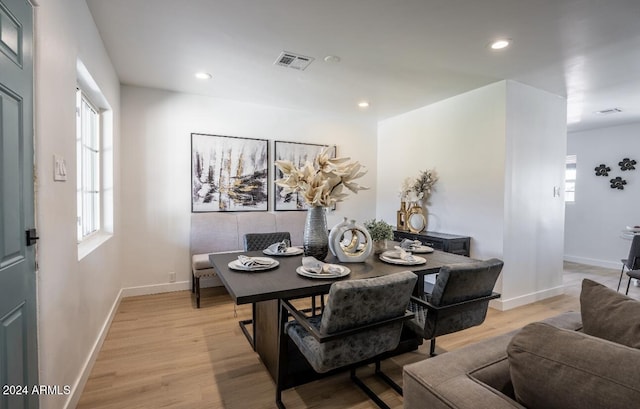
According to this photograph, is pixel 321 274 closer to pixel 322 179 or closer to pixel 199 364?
pixel 322 179

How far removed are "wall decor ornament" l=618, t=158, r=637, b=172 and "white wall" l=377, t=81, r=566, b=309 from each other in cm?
249

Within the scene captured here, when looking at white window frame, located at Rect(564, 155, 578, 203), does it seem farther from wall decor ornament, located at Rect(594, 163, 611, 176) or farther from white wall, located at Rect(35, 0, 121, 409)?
white wall, located at Rect(35, 0, 121, 409)

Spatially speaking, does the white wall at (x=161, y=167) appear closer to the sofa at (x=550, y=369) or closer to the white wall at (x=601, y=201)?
the sofa at (x=550, y=369)

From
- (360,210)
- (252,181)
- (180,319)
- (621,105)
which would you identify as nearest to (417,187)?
(360,210)

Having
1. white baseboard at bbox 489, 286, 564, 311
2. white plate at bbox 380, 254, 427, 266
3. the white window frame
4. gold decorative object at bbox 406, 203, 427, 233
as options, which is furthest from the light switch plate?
the white window frame

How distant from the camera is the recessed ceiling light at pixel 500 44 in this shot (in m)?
2.45

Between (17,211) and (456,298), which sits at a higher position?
(17,211)

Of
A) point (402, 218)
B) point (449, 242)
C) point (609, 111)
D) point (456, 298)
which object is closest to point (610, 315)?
point (456, 298)

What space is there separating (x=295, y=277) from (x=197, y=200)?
2.71 meters

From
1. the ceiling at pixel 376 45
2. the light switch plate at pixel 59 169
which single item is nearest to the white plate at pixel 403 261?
the ceiling at pixel 376 45

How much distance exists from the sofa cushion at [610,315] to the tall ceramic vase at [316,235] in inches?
53.5

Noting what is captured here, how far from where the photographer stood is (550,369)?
29.5 inches

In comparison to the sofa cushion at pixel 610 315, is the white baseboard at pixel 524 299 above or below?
below

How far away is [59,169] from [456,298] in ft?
7.51
